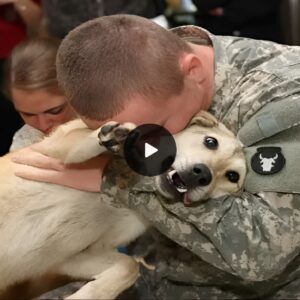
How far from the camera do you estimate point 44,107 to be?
227cm

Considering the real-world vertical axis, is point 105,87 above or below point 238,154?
above

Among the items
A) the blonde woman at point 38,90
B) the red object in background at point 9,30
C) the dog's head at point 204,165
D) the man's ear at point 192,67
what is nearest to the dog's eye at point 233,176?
the dog's head at point 204,165

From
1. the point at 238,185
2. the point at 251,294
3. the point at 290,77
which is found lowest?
the point at 251,294

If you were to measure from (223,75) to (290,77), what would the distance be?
0.22 meters

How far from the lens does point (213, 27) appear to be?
3.40 m

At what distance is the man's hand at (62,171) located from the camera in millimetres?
1811

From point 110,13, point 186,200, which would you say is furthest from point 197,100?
point 110,13

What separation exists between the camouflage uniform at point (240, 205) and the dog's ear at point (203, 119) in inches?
2.4

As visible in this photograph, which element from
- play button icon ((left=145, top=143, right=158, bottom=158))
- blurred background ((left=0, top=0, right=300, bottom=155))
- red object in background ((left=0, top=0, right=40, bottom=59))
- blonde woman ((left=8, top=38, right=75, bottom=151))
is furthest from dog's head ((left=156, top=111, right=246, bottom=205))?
red object in background ((left=0, top=0, right=40, bottom=59))

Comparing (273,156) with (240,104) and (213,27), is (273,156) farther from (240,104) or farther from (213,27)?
(213,27)

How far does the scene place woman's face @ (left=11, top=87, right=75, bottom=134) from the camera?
2.26m

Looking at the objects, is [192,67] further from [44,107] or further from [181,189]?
[44,107]

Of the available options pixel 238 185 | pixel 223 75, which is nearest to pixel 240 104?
pixel 223 75

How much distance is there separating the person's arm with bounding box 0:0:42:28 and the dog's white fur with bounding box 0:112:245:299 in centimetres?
137
